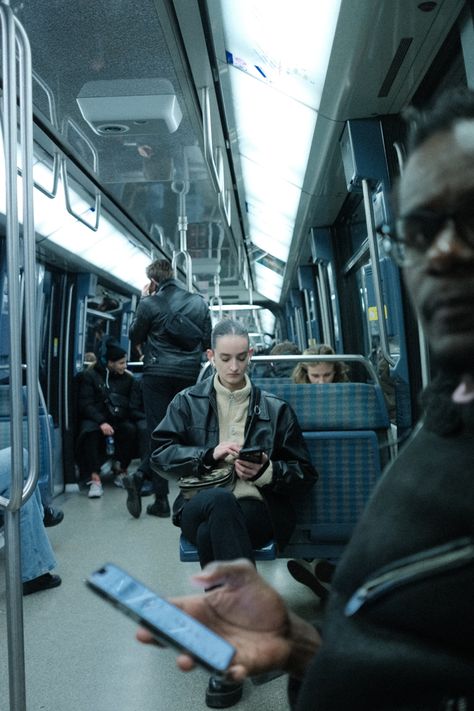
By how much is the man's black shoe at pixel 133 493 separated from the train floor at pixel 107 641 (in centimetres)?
19

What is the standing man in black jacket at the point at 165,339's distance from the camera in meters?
5.01

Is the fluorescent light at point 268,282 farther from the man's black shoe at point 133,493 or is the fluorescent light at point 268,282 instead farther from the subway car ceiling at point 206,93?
the man's black shoe at point 133,493

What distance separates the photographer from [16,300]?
68.2 inches

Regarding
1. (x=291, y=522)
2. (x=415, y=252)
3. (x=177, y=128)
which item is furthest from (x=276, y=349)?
(x=415, y=252)

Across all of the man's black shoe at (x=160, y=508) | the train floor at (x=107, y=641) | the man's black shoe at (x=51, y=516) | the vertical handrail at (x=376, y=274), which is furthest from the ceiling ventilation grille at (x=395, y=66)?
the man's black shoe at (x=51, y=516)

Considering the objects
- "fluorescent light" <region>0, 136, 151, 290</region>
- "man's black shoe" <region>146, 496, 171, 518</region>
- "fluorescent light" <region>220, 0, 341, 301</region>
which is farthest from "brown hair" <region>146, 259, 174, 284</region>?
"man's black shoe" <region>146, 496, 171, 518</region>

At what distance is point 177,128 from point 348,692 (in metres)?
3.49

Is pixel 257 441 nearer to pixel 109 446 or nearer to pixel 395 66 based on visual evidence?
pixel 395 66

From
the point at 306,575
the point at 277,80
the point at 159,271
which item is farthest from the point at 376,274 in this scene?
Result: the point at 159,271

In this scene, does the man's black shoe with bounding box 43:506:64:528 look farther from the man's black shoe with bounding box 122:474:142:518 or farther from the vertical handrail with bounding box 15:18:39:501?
the vertical handrail with bounding box 15:18:39:501

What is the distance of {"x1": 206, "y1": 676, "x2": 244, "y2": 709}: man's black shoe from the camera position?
2.48 m

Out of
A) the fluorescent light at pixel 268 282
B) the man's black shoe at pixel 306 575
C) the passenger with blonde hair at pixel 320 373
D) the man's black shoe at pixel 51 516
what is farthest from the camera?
the fluorescent light at pixel 268 282

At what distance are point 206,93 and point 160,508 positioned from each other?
10.3 ft

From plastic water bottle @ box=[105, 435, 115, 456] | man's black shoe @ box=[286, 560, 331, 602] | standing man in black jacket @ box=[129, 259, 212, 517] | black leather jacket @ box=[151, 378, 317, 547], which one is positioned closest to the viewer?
black leather jacket @ box=[151, 378, 317, 547]
